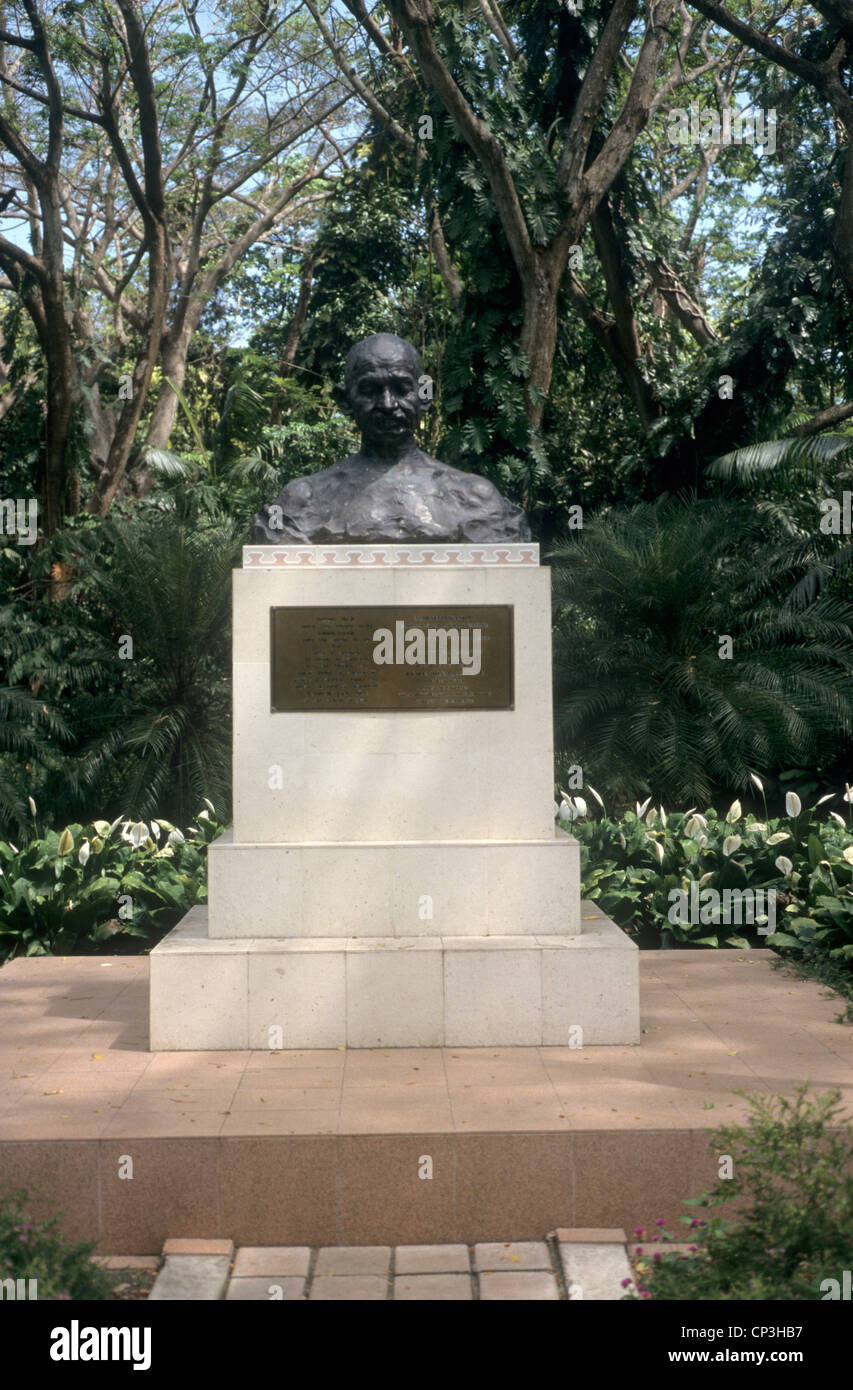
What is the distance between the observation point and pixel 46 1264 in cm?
298

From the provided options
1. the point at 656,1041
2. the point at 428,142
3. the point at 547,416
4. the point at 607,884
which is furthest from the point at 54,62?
the point at 656,1041

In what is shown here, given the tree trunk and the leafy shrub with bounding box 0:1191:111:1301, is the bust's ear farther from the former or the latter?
the tree trunk

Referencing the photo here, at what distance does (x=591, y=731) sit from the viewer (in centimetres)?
1012

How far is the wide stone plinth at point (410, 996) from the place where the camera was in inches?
198

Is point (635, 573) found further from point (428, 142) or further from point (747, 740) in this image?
point (428, 142)

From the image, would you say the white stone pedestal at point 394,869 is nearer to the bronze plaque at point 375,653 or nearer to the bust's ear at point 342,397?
the bronze plaque at point 375,653

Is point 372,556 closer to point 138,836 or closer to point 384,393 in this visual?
point 384,393

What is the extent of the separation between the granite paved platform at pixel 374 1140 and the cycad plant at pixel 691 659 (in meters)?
4.71

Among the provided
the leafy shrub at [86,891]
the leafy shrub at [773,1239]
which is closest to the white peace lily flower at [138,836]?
the leafy shrub at [86,891]

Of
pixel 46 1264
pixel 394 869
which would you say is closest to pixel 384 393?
pixel 394 869

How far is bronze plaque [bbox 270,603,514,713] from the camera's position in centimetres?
533

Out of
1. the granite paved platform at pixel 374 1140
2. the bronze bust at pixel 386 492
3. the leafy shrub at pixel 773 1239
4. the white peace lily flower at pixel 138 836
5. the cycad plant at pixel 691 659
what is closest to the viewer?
the leafy shrub at pixel 773 1239

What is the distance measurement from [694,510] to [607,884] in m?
4.75

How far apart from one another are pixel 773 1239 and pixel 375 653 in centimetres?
289
